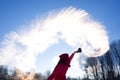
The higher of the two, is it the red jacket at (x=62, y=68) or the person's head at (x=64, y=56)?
the person's head at (x=64, y=56)

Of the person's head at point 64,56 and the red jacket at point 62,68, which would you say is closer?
the red jacket at point 62,68

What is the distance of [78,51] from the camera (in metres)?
5.37

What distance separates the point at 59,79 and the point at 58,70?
0.26m

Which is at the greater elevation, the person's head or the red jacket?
the person's head

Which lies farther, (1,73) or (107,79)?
(1,73)

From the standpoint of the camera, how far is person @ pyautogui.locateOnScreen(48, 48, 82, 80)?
470 centimetres

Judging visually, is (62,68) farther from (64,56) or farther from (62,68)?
(64,56)

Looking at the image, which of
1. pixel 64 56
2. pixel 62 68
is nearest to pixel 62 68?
pixel 62 68

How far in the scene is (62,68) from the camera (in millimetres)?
4879

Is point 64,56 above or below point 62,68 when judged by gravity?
above

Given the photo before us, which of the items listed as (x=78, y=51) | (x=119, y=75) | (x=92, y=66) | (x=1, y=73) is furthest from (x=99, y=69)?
(x=78, y=51)

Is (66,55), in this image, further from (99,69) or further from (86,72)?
(86,72)

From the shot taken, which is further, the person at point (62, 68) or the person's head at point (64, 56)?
the person's head at point (64, 56)

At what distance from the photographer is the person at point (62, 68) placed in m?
4.70
